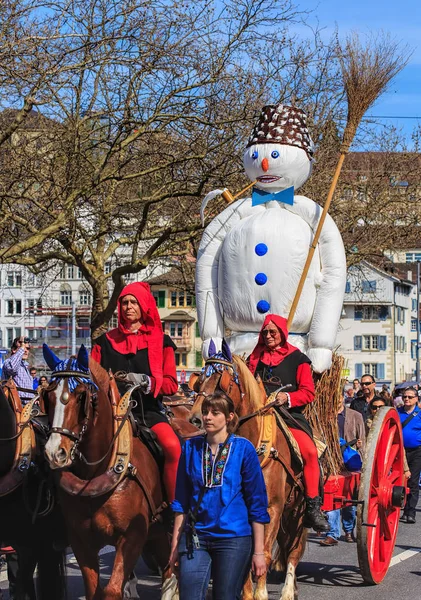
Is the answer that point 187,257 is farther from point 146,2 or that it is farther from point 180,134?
point 146,2

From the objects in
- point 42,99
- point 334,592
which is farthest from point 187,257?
point 334,592

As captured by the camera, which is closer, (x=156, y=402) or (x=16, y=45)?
(x=156, y=402)

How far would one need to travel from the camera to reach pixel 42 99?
13992 millimetres

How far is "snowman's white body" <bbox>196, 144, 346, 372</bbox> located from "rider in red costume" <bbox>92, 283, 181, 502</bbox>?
2.23m

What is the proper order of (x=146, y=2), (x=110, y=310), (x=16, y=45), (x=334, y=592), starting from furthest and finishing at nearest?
(x=110, y=310) < (x=146, y=2) < (x=16, y=45) < (x=334, y=592)

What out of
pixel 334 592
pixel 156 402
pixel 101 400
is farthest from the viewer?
pixel 334 592

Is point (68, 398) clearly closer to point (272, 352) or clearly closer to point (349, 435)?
point (272, 352)

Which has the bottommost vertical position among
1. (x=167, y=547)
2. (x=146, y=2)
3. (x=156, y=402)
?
(x=167, y=547)

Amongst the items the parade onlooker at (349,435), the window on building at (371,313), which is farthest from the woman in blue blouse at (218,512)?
the window on building at (371,313)

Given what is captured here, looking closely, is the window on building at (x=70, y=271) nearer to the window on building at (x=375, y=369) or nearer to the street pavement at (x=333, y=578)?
the street pavement at (x=333, y=578)

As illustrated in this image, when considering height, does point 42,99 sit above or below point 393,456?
above

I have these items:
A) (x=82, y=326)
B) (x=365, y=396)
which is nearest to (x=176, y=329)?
(x=82, y=326)

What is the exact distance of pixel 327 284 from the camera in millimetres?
10078

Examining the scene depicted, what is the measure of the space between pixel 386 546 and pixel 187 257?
15717mm
